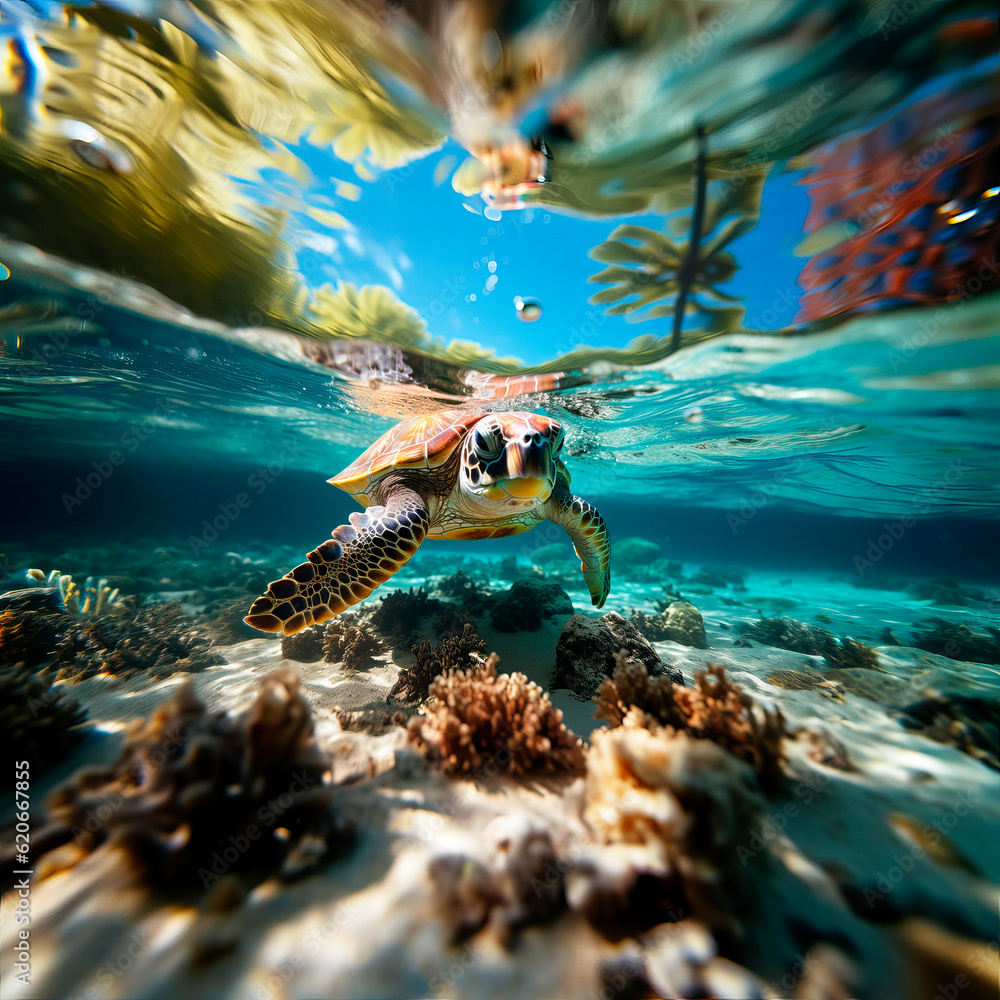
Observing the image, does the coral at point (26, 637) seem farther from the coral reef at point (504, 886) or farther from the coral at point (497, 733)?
the coral reef at point (504, 886)

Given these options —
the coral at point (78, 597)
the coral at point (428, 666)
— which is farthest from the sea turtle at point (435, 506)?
the coral at point (78, 597)

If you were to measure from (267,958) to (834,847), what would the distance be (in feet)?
7.89

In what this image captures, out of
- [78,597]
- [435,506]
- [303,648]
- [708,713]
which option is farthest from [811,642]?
[78,597]

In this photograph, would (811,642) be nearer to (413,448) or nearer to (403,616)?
(403,616)

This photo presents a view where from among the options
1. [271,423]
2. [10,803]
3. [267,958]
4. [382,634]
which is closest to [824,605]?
[382,634]

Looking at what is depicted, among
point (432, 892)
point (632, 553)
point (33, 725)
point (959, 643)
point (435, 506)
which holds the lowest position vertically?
point (632, 553)

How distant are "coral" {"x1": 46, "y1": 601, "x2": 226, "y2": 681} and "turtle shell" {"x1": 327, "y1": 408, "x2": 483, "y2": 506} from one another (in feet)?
10.3

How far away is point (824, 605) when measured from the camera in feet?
48.3

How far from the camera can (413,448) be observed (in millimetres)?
4684

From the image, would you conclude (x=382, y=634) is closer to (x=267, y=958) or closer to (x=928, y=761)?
(x=267, y=958)

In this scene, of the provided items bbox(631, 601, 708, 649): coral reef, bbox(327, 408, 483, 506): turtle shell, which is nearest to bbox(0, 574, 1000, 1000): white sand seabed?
bbox(327, 408, 483, 506): turtle shell

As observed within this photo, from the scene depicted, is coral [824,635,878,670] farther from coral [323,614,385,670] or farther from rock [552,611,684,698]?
coral [323,614,385,670]

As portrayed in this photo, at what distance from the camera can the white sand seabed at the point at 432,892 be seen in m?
1.26

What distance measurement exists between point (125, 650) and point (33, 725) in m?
3.41
